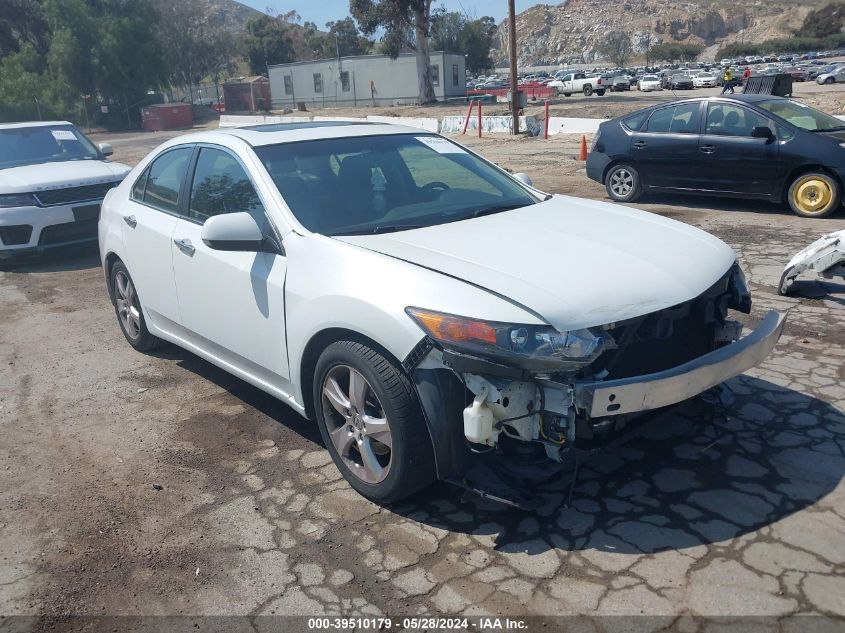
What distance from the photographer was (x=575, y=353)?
9.50 feet

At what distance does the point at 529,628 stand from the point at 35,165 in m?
9.18

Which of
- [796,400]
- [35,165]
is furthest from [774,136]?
[35,165]

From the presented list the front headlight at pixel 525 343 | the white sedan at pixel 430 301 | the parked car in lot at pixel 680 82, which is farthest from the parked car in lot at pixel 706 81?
the front headlight at pixel 525 343

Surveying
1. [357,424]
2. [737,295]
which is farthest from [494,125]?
[357,424]

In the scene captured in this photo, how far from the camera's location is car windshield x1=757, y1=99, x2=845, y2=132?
9430mm

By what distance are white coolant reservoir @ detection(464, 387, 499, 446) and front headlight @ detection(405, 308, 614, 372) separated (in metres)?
0.19

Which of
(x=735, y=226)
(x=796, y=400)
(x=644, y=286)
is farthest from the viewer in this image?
(x=735, y=226)

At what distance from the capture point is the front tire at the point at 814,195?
9164 millimetres

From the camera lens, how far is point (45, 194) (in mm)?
8648

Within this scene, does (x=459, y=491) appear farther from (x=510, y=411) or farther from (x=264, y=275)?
(x=264, y=275)

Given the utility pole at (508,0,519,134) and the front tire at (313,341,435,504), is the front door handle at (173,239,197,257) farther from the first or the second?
the utility pole at (508,0,519,134)

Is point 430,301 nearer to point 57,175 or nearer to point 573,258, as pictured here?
point 573,258

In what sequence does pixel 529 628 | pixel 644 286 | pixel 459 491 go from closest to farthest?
pixel 529 628 → pixel 644 286 → pixel 459 491

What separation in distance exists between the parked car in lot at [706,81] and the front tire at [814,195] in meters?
50.6
